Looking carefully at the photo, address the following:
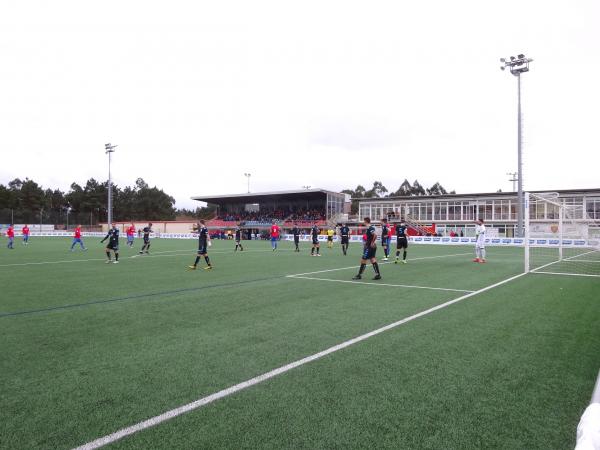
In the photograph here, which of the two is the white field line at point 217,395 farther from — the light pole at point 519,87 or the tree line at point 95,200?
the tree line at point 95,200

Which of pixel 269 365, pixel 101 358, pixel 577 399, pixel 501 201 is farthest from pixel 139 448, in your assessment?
pixel 501 201

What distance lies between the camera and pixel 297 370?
14.9ft

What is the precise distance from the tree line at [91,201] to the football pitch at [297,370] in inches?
3178

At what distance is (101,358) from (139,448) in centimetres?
241

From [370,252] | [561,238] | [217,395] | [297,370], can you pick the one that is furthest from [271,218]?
[217,395]

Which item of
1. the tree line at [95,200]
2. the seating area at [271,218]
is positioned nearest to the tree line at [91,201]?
the tree line at [95,200]

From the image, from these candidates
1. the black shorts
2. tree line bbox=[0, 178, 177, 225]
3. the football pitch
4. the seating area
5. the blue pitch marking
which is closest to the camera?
the football pitch

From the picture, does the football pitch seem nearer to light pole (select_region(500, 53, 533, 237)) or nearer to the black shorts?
the black shorts

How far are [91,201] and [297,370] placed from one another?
11274 centimetres

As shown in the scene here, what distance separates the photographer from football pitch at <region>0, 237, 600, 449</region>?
3.21 meters

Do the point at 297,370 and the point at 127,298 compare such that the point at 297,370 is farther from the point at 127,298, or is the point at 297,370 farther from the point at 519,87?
the point at 519,87

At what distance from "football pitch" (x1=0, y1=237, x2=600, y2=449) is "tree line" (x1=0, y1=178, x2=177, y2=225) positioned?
265ft

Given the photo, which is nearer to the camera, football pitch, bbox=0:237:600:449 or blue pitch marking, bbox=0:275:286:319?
football pitch, bbox=0:237:600:449

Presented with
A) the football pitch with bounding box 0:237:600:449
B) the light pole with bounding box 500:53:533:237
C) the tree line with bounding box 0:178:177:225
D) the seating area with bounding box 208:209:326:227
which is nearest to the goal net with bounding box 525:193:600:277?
the light pole with bounding box 500:53:533:237
